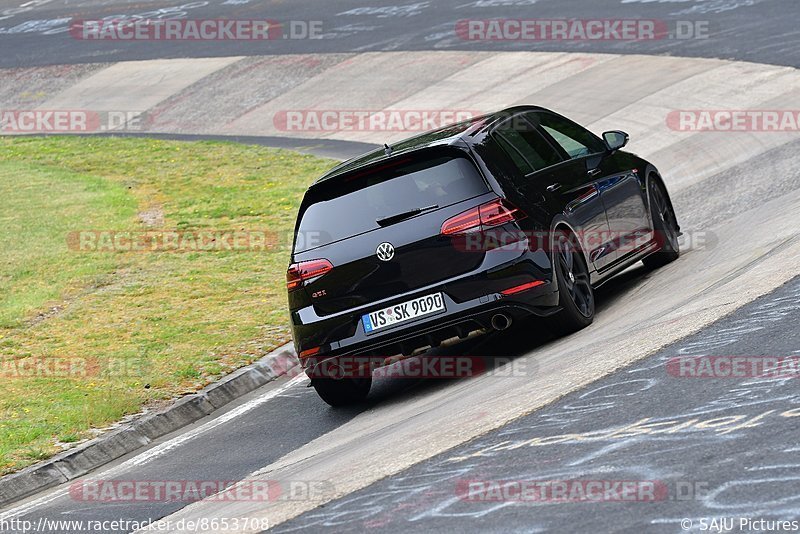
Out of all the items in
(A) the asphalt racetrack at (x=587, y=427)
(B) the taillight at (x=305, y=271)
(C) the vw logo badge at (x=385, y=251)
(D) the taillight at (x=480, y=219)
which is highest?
(D) the taillight at (x=480, y=219)

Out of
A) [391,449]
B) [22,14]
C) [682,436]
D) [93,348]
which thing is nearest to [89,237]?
[93,348]

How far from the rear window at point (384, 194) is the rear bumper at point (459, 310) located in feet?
1.70

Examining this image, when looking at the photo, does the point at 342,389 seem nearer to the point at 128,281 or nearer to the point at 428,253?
the point at 428,253

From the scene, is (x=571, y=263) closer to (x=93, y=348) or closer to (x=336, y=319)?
(x=336, y=319)

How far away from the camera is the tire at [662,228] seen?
36.2 ft

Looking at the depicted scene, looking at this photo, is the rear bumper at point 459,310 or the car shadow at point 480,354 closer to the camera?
the rear bumper at point 459,310

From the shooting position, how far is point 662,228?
11.1 metres

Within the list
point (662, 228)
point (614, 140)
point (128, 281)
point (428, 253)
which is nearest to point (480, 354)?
point (428, 253)

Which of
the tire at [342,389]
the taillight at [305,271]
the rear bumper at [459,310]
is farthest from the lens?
the tire at [342,389]

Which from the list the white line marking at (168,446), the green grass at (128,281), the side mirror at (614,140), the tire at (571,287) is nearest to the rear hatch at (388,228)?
the tire at (571,287)

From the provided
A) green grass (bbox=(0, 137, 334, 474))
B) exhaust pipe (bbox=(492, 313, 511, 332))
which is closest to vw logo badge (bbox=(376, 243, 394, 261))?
exhaust pipe (bbox=(492, 313, 511, 332))

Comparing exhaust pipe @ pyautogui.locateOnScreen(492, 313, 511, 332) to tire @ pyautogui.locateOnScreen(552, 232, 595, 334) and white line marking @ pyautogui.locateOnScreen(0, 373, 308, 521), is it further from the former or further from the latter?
white line marking @ pyautogui.locateOnScreen(0, 373, 308, 521)

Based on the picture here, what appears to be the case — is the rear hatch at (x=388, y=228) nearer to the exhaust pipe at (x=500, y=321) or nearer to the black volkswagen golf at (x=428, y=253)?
the black volkswagen golf at (x=428, y=253)

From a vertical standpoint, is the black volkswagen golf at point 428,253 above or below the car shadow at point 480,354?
above
